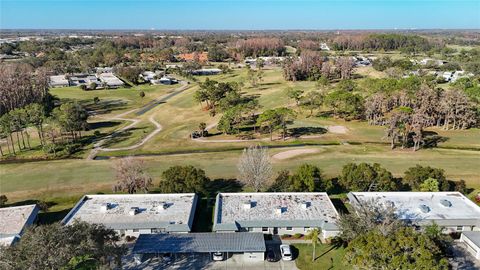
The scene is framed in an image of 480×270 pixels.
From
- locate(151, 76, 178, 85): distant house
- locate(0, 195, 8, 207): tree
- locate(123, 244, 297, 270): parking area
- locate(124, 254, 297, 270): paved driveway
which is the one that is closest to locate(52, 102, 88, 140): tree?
locate(0, 195, 8, 207): tree

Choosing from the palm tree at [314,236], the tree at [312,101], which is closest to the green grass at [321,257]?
the palm tree at [314,236]

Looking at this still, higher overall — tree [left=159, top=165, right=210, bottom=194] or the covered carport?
tree [left=159, top=165, right=210, bottom=194]

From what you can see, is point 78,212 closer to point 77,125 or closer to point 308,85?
point 77,125

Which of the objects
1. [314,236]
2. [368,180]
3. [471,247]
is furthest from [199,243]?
[471,247]

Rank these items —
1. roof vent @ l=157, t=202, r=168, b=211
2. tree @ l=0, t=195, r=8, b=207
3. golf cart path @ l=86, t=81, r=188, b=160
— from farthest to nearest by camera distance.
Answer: golf cart path @ l=86, t=81, r=188, b=160, tree @ l=0, t=195, r=8, b=207, roof vent @ l=157, t=202, r=168, b=211

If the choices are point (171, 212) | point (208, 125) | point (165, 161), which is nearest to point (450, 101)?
point (208, 125)

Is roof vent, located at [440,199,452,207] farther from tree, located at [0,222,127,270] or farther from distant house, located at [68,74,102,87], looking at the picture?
distant house, located at [68,74,102,87]
